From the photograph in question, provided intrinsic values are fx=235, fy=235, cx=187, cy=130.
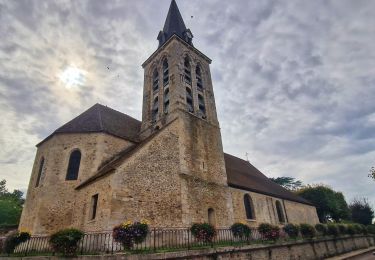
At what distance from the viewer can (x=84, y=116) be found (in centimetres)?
1895

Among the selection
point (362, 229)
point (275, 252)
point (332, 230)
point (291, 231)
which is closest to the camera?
point (275, 252)

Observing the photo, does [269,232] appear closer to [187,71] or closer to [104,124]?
[104,124]

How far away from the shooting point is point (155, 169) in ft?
44.1

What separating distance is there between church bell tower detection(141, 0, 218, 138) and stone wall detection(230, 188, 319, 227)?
6647 millimetres

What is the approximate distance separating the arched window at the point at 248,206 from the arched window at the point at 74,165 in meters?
12.7

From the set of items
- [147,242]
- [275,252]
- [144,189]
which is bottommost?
[275,252]

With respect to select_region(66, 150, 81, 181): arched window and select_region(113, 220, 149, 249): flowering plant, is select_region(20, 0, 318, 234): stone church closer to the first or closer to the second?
select_region(66, 150, 81, 181): arched window

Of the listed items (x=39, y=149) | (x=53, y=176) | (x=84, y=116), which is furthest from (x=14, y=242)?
(x=84, y=116)

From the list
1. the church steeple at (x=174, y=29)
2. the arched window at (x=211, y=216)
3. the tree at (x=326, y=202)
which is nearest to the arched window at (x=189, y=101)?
the church steeple at (x=174, y=29)

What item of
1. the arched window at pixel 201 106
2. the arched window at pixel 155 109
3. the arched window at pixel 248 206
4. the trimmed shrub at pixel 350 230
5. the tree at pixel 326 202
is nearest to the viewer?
the arched window at pixel 248 206

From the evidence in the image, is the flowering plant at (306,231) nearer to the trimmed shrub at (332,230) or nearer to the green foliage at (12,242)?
the trimmed shrub at (332,230)

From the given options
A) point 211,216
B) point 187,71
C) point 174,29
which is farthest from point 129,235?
point 174,29

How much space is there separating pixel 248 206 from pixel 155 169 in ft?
31.3

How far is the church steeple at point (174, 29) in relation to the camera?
24533 mm
